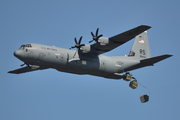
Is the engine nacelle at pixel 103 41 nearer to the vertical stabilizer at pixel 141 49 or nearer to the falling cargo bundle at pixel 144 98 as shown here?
the vertical stabilizer at pixel 141 49

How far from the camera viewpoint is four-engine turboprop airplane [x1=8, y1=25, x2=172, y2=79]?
2723 cm

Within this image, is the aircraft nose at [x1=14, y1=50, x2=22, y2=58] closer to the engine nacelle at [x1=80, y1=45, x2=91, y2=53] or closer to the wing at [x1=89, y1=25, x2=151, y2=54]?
the engine nacelle at [x1=80, y1=45, x2=91, y2=53]

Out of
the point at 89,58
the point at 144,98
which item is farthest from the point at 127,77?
the point at 89,58

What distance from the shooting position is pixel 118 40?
28.4 m

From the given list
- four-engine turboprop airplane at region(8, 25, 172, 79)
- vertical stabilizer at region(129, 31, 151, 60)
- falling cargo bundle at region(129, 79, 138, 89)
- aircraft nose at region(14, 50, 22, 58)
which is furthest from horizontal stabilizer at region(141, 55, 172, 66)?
aircraft nose at region(14, 50, 22, 58)

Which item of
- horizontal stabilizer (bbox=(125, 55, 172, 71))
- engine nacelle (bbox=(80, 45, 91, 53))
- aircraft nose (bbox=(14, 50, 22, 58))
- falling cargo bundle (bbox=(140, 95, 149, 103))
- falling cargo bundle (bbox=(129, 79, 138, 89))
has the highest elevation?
engine nacelle (bbox=(80, 45, 91, 53))

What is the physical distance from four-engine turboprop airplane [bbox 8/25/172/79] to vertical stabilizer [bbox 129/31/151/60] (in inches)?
38.1

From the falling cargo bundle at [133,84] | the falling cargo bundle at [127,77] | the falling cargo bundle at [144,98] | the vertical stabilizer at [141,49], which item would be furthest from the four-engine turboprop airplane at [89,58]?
the falling cargo bundle at [144,98]

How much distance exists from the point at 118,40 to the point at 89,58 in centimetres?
382

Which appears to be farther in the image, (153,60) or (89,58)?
(153,60)

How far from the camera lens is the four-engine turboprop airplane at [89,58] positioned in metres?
27.2

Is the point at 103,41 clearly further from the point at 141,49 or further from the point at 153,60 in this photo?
the point at 141,49

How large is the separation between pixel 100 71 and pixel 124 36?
5.02 metres

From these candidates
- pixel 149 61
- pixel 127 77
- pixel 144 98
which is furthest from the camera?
pixel 127 77
